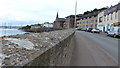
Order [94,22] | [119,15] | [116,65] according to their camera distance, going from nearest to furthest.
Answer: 1. [116,65]
2. [119,15]
3. [94,22]

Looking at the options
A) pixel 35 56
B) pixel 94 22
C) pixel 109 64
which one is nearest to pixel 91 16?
pixel 94 22

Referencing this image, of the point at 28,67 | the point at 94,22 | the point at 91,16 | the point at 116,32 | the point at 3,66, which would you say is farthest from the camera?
the point at 91,16

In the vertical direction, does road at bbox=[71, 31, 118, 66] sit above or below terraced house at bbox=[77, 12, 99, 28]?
below

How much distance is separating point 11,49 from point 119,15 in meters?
41.7

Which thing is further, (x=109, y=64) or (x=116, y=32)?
(x=116, y=32)

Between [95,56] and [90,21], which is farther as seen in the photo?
[90,21]

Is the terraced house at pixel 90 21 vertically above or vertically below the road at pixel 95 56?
above

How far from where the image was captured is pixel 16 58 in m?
1.64

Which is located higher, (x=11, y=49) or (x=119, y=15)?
(x=119, y=15)

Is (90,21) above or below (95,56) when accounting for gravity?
above

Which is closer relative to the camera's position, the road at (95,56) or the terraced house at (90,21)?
the road at (95,56)

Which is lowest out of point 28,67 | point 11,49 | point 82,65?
point 82,65

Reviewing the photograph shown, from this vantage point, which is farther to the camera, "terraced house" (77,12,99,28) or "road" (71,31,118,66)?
"terraced house" (77,12,99,28)

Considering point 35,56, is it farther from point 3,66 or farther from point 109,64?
point 109,64
